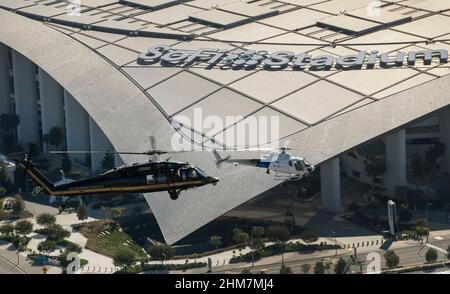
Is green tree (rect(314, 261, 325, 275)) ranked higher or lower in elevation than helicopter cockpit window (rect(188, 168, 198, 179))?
lower

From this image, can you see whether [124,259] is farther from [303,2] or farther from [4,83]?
[303,2]

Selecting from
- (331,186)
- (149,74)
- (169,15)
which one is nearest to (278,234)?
(331,186)

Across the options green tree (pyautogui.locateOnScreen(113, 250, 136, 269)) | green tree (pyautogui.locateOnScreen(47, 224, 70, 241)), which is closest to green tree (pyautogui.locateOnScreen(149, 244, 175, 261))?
green tree (pyautogui.locateOnScreen(113, 250, 136, 269))

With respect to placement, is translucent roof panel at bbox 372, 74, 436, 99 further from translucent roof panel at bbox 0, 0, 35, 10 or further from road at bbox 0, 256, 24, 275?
translucent roof panel at bbox 0, 0, 35, 10

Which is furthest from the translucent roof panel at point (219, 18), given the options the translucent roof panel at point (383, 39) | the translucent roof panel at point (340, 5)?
the translucent roof panel at point (383, 39)

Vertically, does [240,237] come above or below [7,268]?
above

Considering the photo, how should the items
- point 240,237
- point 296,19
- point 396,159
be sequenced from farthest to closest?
point 296,19
point 396,159
point 240,237
